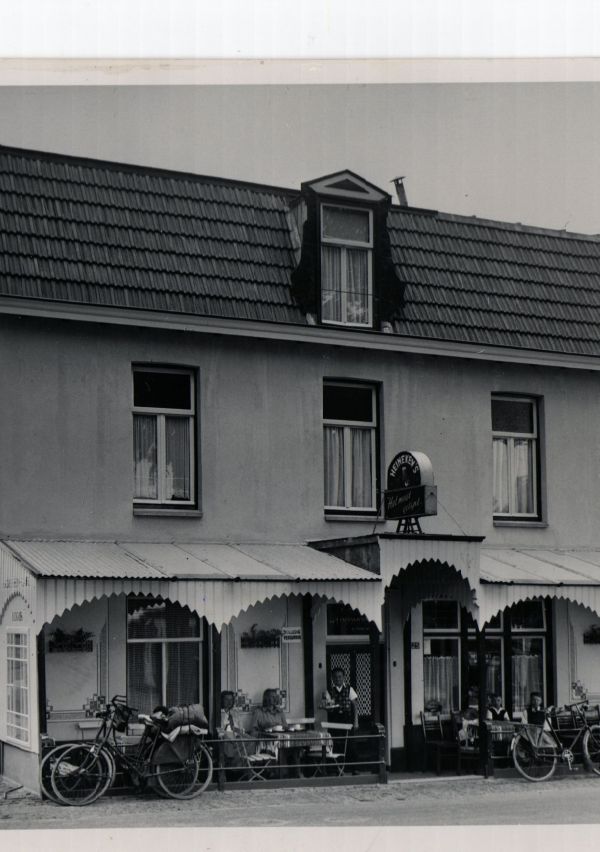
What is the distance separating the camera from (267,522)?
20.0 metres

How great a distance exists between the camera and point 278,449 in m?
20.3

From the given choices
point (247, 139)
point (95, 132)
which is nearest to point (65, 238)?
point (95, 132)

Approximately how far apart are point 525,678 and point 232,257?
8.13 m

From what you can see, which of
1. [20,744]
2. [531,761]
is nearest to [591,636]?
[531,761]

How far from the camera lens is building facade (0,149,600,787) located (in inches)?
722

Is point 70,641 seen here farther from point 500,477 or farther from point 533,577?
point 500,477

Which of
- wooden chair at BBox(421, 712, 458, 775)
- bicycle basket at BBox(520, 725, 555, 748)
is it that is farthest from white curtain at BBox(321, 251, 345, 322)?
bicycle basket at BBox(520, 725, 555, 748)

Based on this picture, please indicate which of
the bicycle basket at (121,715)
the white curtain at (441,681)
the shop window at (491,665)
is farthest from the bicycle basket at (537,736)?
the bicycle basket at (121,715)

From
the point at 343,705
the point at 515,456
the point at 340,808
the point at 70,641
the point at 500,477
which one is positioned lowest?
the point at 340,808

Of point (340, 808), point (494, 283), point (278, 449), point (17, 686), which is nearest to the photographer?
point (340, 808)

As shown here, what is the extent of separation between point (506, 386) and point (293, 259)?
4124 mm

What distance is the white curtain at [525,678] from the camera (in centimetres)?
2166

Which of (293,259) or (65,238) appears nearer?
(65,238)

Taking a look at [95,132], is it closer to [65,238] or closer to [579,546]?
[65,238]
